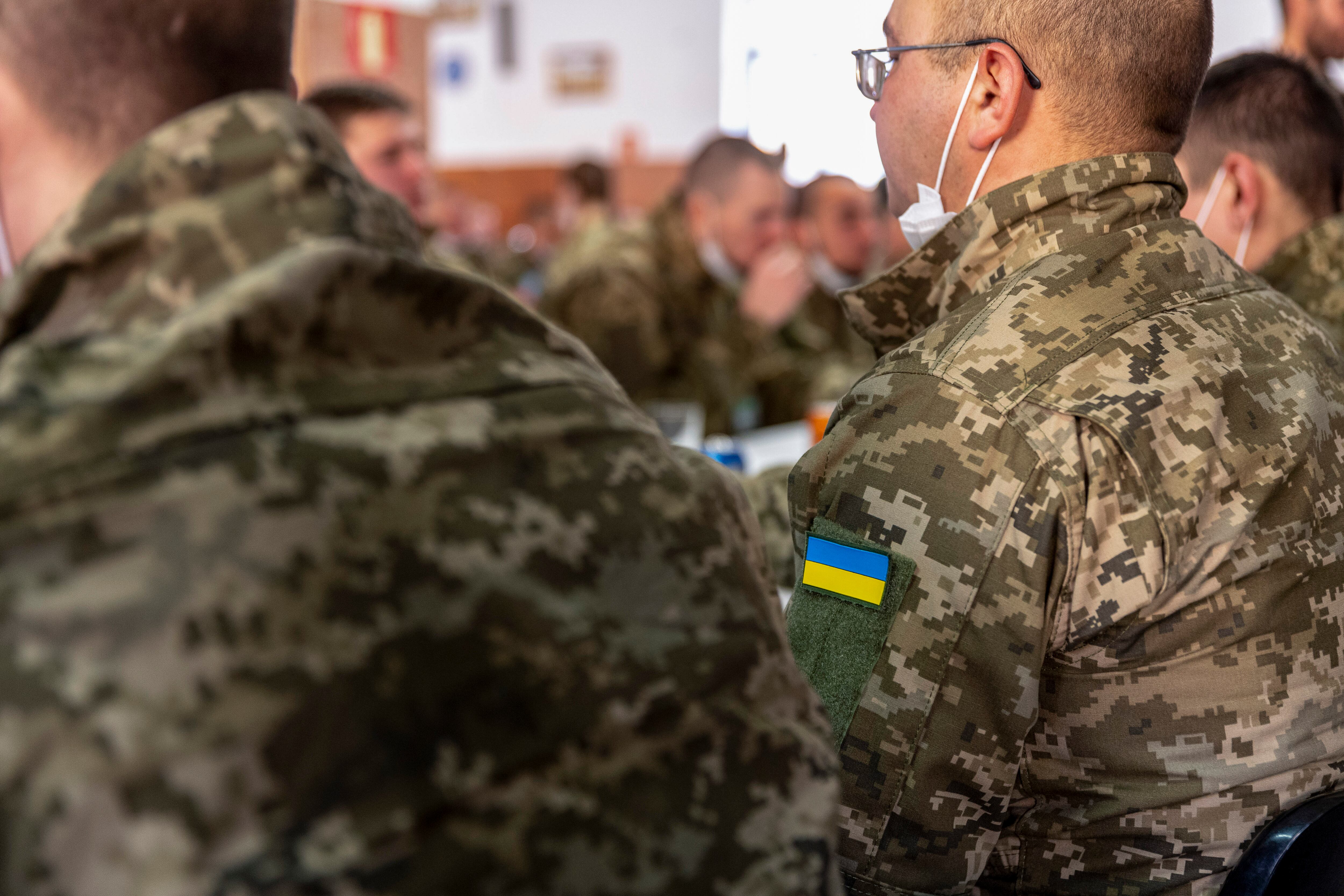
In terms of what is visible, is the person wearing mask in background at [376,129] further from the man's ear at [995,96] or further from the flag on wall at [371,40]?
the man's ear at [995,96]

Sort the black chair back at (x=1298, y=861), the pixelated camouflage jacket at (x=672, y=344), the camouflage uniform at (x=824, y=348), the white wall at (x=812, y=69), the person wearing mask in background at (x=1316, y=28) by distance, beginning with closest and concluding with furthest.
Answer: the black chair back at (x=1298, y=861) → the white wall at (x=812, y=69) → the person wearing mask in background at (x=1316, y=28) → the camouflage uniform at (x=824, y=348) → the pixelated camouflage jacket at (x=672, y=344)

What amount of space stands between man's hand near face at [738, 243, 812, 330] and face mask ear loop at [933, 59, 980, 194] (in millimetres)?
1855

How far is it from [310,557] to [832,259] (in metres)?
3.36

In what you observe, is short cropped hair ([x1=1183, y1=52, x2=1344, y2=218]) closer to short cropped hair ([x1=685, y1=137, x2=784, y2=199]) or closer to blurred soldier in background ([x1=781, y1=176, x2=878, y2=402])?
short cropped hair ([x1=685, y1=137, x2=784, y2=199])

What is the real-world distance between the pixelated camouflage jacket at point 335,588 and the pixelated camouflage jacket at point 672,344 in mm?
2126

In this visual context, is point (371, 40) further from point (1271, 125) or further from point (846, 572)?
point (846, 572)

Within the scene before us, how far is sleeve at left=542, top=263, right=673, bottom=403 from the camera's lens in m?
2.84

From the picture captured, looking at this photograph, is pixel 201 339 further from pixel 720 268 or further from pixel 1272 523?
pixel 720 268

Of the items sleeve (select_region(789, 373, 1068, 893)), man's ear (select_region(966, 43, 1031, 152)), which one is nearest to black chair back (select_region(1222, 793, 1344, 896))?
sleeve (select_region(789, 373, 1068, 893))

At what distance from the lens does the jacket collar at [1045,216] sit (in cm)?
93

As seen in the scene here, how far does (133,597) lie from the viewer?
1.38 ft

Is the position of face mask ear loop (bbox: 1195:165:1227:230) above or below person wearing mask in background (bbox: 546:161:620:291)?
above

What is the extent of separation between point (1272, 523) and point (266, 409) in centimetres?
74

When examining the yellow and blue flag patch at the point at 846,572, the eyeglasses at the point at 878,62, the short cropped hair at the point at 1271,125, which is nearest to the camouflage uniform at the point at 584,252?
the short cropped hair at the point at 1271,125
